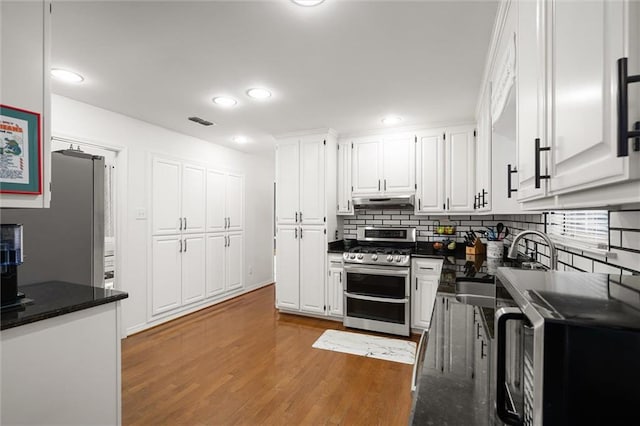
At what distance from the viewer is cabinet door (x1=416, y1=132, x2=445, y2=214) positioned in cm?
364

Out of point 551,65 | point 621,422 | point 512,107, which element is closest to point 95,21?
point 551,65

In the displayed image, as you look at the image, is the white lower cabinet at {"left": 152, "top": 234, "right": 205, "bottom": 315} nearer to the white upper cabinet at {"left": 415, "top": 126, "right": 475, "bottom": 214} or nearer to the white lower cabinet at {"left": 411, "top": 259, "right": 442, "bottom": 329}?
the white lower cabinet at {"left": 411, "top": 259, "right": 442, "bottom": 329}

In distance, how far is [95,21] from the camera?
5.82ft

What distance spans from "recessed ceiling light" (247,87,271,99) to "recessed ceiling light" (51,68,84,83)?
1.33m

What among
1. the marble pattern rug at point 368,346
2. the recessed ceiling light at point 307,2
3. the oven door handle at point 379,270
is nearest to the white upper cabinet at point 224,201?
the oven door handle at point 379,270

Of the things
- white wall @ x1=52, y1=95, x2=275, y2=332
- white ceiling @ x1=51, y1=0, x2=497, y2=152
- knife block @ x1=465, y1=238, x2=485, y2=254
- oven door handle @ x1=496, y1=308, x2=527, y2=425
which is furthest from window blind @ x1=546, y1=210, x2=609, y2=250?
white wall @ x1=52, y1=95, x2=275, y2=332

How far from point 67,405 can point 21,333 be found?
422 mm

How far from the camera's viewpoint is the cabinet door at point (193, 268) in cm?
411

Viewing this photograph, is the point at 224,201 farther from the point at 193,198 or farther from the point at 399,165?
the point at 399,165

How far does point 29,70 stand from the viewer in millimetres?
1385

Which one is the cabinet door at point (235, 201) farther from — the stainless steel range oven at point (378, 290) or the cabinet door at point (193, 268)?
the stainless steel range oven at point (378, 290)

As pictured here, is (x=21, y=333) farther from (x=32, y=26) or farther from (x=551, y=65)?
(x=551, y=65)

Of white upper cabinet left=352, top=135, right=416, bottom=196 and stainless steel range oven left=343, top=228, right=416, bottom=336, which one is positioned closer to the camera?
stainless steel range oven left=343, top=228, right=416, bottom=336

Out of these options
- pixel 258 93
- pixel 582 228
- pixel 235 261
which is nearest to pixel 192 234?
pixel 235 261
